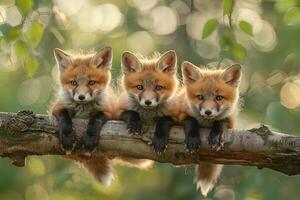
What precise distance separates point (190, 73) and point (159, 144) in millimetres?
1873

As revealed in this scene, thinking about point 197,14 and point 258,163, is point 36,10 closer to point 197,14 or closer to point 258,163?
point 258,163

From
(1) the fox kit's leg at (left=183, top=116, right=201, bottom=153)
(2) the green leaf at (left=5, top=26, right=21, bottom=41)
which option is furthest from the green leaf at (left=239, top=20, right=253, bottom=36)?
(2) the green leaf at (left=5, top=26, right=21, bottom=41)

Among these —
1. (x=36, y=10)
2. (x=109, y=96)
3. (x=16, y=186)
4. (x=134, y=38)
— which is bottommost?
(x=16, y=186)

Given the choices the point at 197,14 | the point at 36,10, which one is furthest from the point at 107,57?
the point at 197,14

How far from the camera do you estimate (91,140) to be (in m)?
7.18

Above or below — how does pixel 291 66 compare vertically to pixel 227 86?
above

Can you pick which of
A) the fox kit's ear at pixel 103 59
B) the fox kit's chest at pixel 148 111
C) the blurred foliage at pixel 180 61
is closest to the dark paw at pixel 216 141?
the fox kit's chest at pixel 148 111

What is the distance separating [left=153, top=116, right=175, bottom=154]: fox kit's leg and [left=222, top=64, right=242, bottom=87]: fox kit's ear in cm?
142

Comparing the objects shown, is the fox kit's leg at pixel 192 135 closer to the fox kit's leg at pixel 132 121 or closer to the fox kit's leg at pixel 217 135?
the fox kit's leg at pixel 217 135

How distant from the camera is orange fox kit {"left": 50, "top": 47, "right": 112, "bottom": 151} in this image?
8.45 m

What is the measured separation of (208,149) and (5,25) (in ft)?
8.14

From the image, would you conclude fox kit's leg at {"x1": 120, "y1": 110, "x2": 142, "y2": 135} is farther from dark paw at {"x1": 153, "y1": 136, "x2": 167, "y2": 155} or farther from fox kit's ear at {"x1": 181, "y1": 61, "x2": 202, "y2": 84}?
fox kit's ear at {"x1": 181, "y1": 61, "x2": 202, "y2": 84}

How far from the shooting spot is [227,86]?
28.5 ft

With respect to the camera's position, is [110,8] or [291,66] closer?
[291,66]
